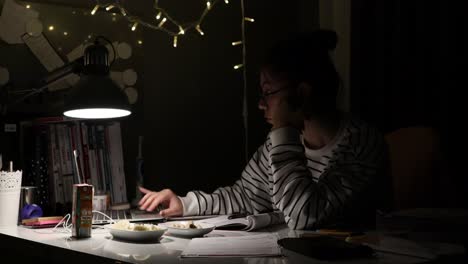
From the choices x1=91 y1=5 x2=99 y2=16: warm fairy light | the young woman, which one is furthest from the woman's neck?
x1=91 y1=5 x2=99 y2=16: warm fairy light

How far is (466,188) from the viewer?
2160 mm

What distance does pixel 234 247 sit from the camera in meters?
1.16

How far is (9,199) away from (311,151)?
38.4 inches

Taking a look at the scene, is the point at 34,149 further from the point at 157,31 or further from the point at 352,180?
the point at 352,180

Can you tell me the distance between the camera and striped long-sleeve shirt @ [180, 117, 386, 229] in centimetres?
153

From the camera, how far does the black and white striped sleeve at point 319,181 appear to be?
1.52 metres

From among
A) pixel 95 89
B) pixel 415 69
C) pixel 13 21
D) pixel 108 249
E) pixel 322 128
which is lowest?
pixel 108 249

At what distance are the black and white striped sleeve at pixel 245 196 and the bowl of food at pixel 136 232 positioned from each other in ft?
2.09

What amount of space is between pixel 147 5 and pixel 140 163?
0.72 metres

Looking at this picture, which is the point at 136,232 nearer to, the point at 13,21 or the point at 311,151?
the point at 311,151

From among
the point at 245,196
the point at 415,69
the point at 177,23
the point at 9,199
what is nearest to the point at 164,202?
the point at 245,196

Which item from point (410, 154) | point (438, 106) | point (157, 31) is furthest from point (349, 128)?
point (157, 31)

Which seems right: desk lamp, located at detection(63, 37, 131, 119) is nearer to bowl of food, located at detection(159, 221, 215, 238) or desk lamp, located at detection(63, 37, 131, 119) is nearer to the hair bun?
bowl of food, located at detection(159, 221, 215, 238)

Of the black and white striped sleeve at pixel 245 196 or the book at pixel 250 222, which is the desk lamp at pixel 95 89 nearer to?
the book at pixel 250 222
